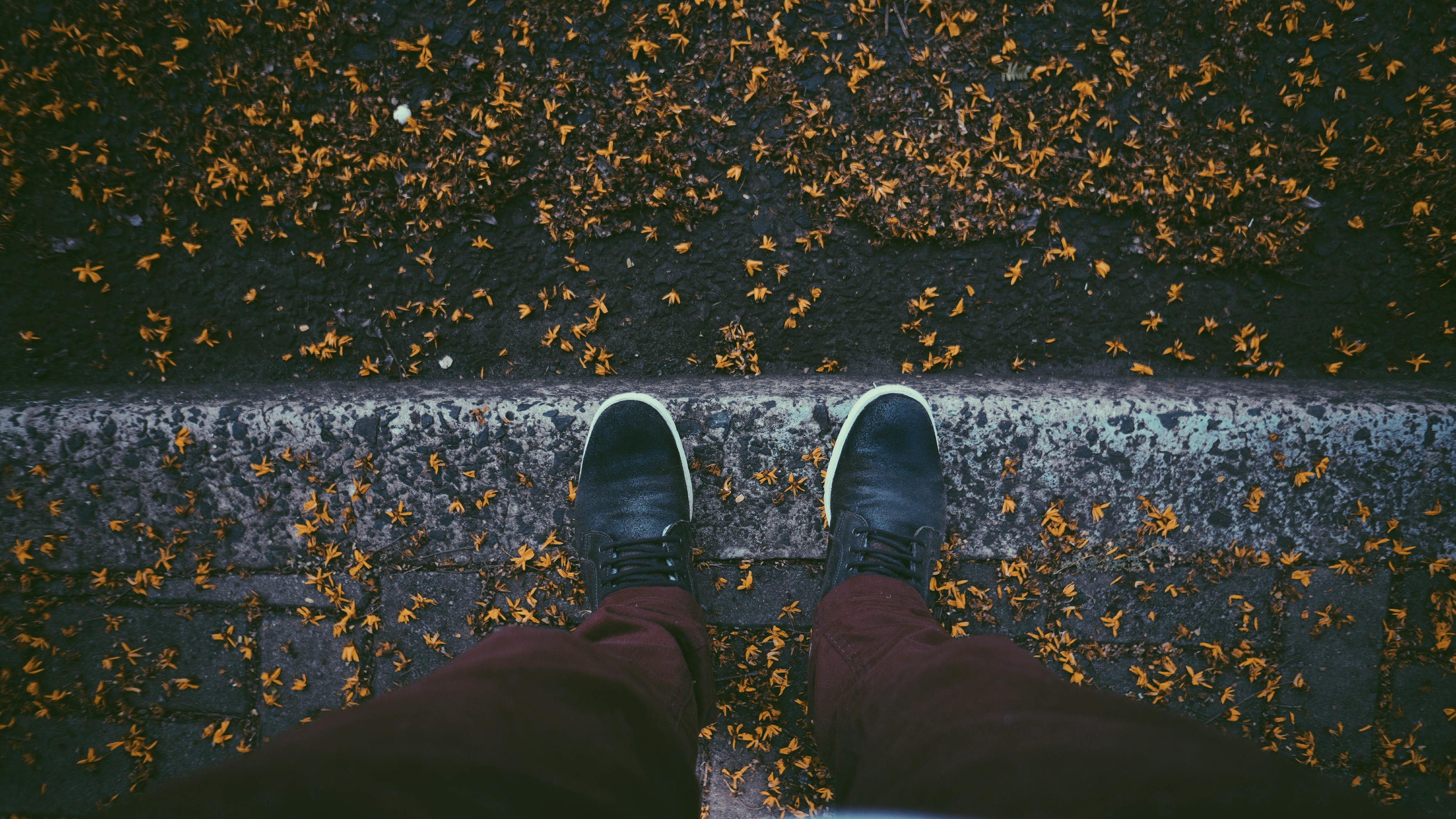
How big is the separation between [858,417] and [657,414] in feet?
1.83

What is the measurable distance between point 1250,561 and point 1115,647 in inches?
16.7

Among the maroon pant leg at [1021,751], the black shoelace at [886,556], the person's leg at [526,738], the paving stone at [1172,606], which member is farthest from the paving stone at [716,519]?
the maroon pant leg at [1021,751]

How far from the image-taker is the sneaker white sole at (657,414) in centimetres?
160

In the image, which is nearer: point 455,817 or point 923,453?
point 455,817

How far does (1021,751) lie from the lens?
33.6 inches

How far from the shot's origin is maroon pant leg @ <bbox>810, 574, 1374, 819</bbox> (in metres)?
0.76

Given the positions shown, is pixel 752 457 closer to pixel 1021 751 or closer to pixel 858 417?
pixel 858 417

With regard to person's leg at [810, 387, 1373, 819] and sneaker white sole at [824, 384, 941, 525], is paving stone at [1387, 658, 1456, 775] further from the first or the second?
sneaker white sole at [824, 384, 941, 525]

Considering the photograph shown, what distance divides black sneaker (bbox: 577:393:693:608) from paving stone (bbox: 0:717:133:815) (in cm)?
152

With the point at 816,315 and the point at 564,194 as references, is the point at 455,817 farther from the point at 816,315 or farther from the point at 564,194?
the point at 564,194

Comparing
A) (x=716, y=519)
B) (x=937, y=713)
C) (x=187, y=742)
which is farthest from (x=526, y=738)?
(x=187, y=742)

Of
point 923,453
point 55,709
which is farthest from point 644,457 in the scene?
point 55,709

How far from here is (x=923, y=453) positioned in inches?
62.7

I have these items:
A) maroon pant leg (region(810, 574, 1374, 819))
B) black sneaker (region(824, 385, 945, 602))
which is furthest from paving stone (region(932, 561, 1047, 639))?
maroon pant leg (region(810, 574, 1374, 819))
